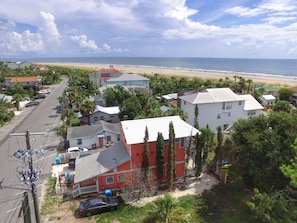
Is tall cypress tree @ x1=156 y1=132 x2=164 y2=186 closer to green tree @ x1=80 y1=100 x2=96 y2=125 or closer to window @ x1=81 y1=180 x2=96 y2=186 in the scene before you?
window @ x1=81 y1=180 x2=96 y2=186

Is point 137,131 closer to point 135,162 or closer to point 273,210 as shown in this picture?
point 135,162

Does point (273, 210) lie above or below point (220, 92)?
below

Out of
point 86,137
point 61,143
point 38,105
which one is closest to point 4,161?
point 61,143

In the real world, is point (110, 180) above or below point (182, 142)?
below

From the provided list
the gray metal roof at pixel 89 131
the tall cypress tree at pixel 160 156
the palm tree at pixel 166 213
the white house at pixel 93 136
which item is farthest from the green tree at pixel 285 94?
the palm tree at pixel 166 213

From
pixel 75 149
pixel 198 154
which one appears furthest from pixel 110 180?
pixel 75 149

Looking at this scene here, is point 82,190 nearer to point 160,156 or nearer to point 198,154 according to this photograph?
point 160,156

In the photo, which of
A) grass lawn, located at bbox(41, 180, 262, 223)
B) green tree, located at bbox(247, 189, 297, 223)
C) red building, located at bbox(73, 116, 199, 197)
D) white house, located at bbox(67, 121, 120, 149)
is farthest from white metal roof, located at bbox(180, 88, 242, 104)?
green tree, located at bbox(247, 189, 297, 223)
